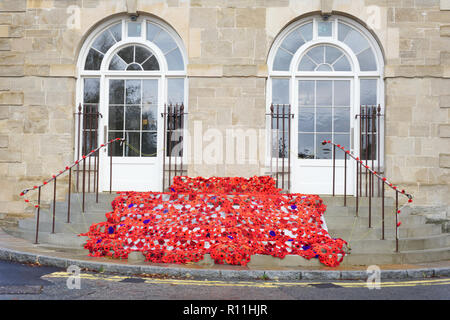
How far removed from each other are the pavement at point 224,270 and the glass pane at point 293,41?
5.41 meters

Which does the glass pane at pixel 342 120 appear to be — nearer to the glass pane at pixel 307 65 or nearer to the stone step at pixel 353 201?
the glass pane at pixel 307 65

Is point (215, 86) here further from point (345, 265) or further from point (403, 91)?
point (345, 265)

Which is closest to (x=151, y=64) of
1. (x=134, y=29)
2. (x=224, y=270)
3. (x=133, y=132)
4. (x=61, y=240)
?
(x=134, y=29)

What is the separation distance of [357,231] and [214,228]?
245 centimetres

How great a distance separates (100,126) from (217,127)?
2636 millimetres

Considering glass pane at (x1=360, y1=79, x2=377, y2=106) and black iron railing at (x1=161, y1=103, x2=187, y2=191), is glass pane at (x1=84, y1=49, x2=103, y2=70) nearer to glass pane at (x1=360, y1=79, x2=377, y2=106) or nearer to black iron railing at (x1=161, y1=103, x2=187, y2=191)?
black iron railing at (x1=161, y1=103, x2=187, y2=191)

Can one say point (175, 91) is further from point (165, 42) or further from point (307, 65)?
point (307, 65)

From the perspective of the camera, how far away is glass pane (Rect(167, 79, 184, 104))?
34.8 ft

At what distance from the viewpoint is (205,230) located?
7.43 meters

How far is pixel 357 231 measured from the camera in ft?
26.4

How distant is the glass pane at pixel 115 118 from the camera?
10.6 metres

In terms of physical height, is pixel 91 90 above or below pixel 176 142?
above
